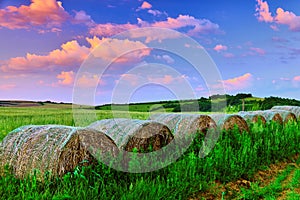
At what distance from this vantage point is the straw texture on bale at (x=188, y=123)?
9562 millimetres

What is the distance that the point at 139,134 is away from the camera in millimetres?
7766

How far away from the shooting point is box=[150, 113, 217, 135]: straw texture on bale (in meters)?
9.56

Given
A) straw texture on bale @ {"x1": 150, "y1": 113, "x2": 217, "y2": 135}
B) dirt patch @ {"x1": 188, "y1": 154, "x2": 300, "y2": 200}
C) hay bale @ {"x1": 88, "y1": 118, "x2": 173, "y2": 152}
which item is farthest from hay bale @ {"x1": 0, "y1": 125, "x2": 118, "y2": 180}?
straw texture on bale @ {"x1": 150, "y1": 113, "x2": 217, "y2": 135}

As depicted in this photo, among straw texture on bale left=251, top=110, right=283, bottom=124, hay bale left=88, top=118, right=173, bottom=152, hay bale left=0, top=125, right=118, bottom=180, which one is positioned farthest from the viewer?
straw texture on bale left=251, top=110, right=283, bottom=124

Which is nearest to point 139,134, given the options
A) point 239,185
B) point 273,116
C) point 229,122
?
point 239,185

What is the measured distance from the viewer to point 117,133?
7.95 meters

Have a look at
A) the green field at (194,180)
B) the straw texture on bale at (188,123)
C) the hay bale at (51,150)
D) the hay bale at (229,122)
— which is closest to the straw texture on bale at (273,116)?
the hay bale at (229,122)

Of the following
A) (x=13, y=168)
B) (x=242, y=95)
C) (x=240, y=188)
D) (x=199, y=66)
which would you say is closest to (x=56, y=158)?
(x=13, y=168)

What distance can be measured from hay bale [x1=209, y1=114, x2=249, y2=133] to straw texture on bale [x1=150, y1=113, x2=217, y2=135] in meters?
0.46

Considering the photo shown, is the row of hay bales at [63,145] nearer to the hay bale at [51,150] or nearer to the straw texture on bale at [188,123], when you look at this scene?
the hay bale at [51,150]

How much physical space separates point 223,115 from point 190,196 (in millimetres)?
5332

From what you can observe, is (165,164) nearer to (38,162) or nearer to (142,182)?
(142,182)

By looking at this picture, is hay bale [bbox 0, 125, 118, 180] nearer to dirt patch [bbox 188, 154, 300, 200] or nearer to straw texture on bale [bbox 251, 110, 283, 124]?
dirt patch [bbox 188, 154, 300, 200]

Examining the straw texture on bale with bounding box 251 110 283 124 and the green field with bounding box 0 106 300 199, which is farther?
the straw texture on bale with bounding box 251 110 283 124
